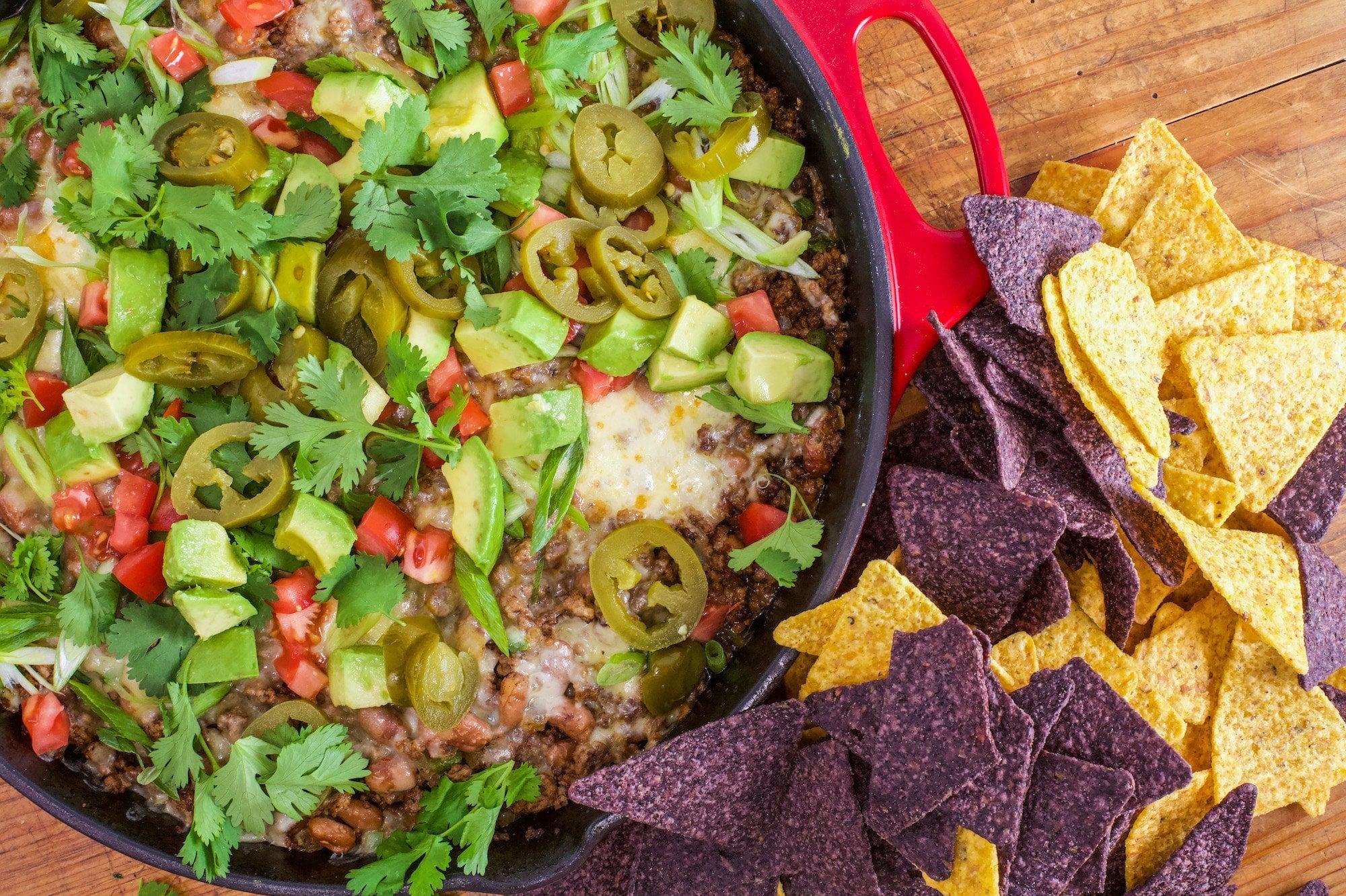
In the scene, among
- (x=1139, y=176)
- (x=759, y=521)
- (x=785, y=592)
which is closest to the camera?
(x=759, y=521)

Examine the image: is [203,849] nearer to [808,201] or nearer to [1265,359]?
[808,201]

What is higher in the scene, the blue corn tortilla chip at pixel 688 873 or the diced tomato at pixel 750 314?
the diced tomato at pixel 750 314

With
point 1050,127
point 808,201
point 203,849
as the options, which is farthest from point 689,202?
point 203,849

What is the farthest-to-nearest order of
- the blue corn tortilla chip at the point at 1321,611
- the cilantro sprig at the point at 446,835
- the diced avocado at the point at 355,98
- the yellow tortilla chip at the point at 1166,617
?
the yellow tortilla chip at the point at 1166,617 < the blue corn tortilla chip at the point at 1321,611 < the cilantro sprig at the point at 446,835 < the diced avocado at the point at 355,98

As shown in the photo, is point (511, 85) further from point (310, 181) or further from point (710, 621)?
point (710, 621)

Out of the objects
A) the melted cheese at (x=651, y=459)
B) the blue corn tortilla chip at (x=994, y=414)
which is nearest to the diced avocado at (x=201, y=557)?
the melted cheese at (x=651, y=459)

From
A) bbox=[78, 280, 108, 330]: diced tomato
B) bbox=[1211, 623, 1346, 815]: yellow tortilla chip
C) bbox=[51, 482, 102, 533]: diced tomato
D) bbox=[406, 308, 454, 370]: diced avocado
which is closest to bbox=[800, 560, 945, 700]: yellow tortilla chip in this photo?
bbox=[1211, 623, 1346, 815]: yellow tortilla chip

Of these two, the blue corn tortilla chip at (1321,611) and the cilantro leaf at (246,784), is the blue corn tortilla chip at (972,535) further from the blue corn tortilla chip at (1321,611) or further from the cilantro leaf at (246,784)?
the cilantro leaf at (246,784)

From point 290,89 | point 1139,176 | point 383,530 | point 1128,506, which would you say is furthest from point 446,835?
point 1139,176
